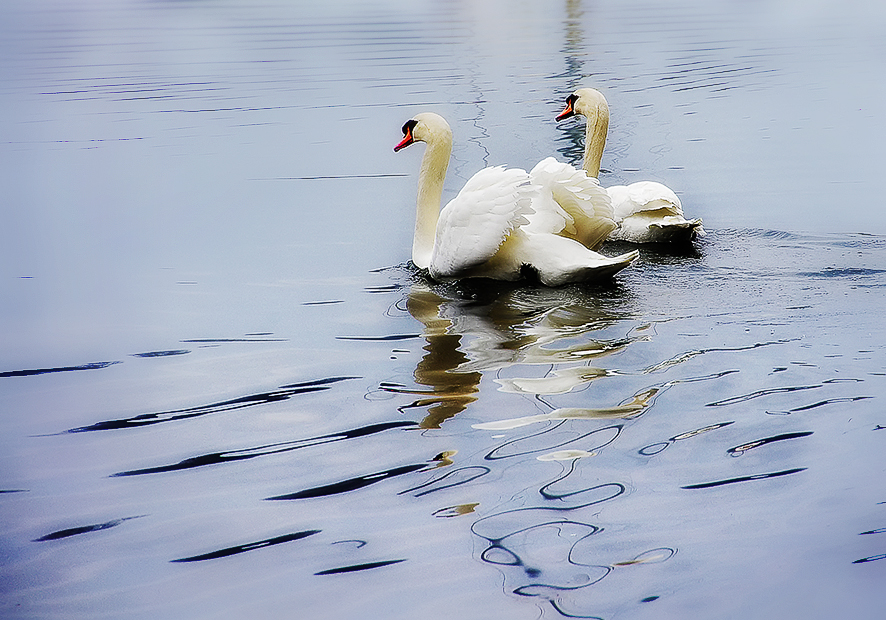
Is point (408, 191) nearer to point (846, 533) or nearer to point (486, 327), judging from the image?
point (486, 327)

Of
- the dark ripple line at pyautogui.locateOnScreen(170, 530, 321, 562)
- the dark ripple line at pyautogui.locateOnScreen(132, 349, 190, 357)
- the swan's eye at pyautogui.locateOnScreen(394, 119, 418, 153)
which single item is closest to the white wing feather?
the swan's eye at pyautogui.locateOnScreen(394, 119, 418, 153)

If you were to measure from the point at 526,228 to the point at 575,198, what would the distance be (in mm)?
360

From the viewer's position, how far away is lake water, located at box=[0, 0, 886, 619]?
140 inches

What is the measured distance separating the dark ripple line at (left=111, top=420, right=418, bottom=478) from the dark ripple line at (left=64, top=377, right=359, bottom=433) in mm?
535

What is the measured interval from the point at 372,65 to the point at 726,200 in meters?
12.3

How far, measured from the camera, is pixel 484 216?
251 inches

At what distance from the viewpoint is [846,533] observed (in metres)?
3.64

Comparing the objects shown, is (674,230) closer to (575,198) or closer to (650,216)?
(650,216)

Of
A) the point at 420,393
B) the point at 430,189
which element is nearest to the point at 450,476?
the point at 420,393

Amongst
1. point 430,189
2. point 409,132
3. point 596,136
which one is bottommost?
point 430,189

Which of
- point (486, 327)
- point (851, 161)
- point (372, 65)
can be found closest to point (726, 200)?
point (851, 161)

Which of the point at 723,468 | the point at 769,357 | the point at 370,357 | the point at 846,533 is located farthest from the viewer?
the point at 370,357

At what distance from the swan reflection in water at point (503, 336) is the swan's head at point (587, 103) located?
82.2 inches

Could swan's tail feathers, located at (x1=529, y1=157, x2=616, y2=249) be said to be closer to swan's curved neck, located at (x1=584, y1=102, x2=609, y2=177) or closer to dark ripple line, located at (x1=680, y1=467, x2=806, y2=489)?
swan's curved neck, located at (x1=584, y1=102, x2=609, y2=177)
